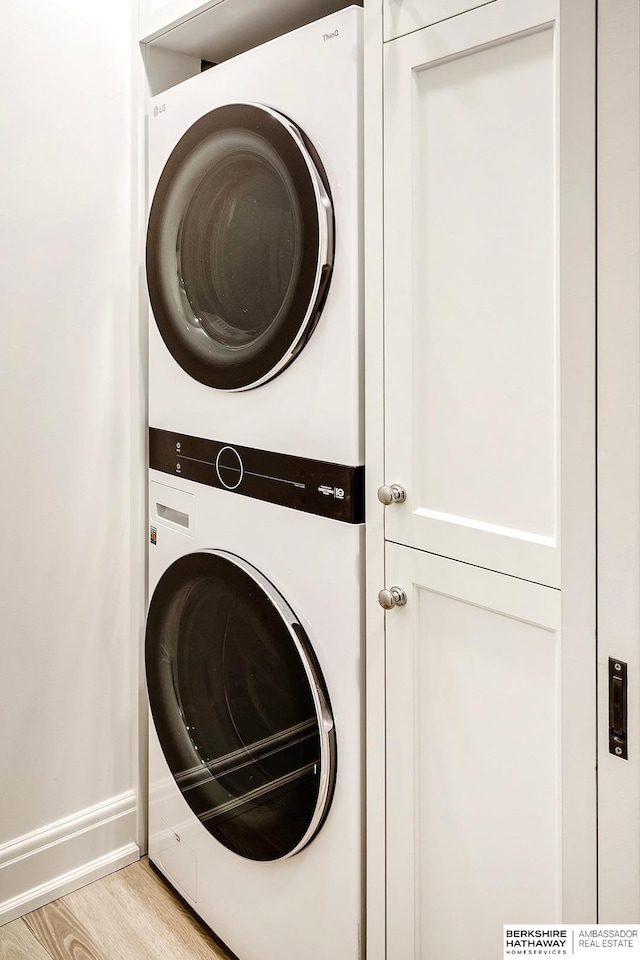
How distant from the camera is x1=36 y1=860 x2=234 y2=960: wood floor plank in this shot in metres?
1.61

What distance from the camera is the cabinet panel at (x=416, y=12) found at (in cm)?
101

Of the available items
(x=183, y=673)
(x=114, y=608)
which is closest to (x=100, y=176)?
(x=114, y=608)

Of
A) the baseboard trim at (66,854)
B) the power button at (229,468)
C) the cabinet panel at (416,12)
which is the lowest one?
A: the baseboard trim at (66,854)

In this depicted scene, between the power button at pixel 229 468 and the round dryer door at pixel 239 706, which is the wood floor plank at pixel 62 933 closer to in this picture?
the round dryer door at pixel 239 706

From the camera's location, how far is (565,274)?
0.91 meters

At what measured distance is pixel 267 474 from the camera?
4.55 feet

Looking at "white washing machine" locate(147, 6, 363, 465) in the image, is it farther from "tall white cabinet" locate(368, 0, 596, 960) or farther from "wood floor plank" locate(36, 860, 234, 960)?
"wood floor plank" locate(36, 860, 234, 960)

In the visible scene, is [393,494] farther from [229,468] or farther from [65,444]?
[65,444]

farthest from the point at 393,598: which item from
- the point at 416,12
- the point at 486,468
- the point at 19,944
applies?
the point at 19,944

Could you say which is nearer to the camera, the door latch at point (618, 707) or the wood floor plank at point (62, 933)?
the door latch at point (618, 707)

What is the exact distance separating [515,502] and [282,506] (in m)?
0.48

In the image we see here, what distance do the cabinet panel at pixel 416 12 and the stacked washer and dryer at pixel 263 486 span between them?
6 centimetres

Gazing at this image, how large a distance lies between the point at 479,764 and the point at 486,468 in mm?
428

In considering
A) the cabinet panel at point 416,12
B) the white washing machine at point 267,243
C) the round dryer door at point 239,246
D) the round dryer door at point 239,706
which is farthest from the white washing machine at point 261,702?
the cabinet panel at point 416,12
